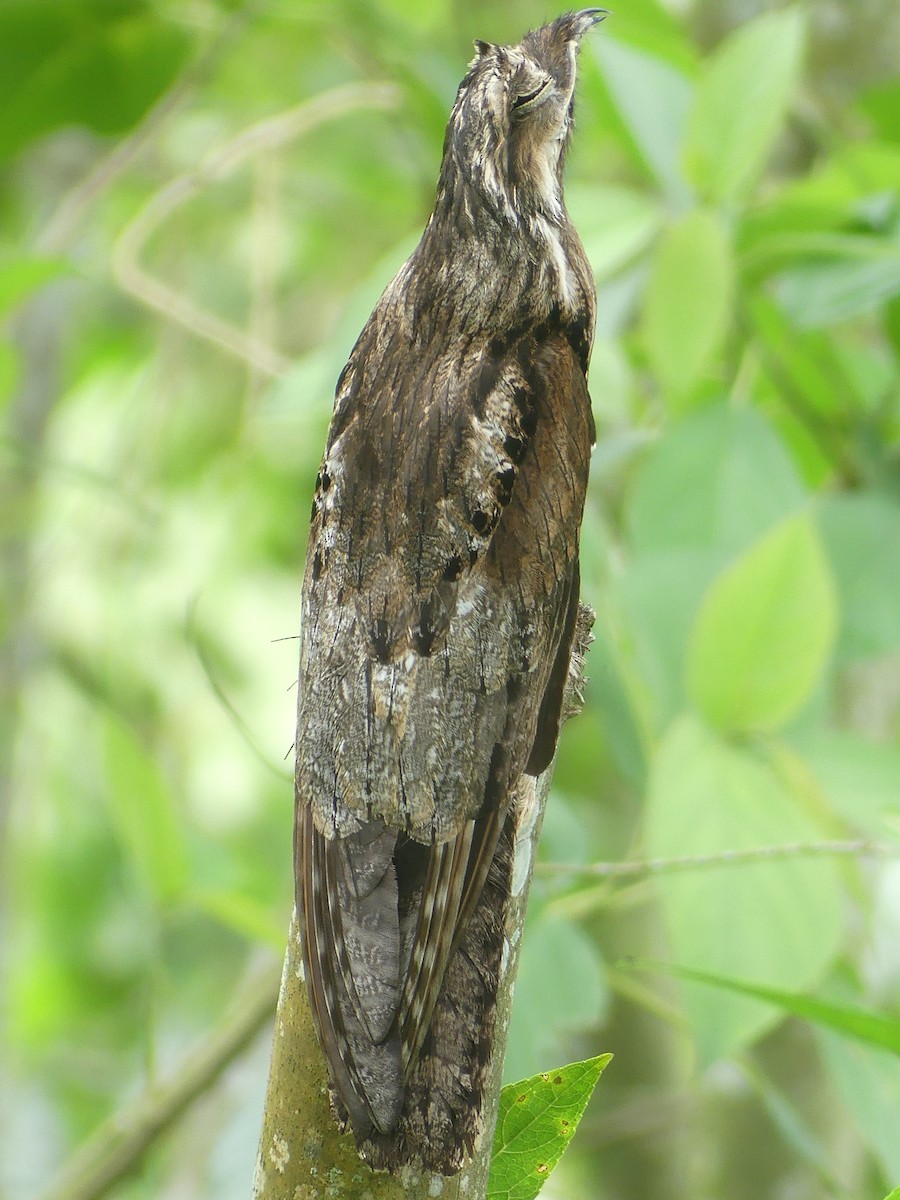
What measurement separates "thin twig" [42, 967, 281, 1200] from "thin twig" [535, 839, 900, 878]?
2.07 ft

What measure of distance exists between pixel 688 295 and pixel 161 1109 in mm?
1219

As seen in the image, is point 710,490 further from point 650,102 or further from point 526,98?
point 526,98

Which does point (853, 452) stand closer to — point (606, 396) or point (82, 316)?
point (606, 396)

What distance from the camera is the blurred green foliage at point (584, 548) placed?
1.36 meters

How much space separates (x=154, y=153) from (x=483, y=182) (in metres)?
2.87

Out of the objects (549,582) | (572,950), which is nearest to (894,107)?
(572,950)

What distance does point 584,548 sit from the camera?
1.52 meters

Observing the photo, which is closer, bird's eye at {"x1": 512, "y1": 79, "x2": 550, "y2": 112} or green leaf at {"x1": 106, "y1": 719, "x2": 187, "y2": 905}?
bird's eye at {"x1": 512, "y1": 79, "x2": 550, "y2": 112}

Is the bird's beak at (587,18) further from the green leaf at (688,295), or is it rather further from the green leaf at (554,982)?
the green leaf at (554,982)

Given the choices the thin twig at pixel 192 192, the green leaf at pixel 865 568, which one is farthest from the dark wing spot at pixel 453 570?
the thin twig at pixel 192 192

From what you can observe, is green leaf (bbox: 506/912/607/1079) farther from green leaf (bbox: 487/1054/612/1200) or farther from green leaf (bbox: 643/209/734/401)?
green leaf (bbox: 643/209/734/401)

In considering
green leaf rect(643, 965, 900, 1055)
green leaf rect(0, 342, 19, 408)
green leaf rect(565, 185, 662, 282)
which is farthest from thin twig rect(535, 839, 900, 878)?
green leaf rect(0, 342, 19, 408)

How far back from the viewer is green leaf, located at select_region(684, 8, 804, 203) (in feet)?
5.27

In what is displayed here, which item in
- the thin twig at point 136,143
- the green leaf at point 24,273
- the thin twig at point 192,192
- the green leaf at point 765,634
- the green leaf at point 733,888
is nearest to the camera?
the green leaf at point 733,888
